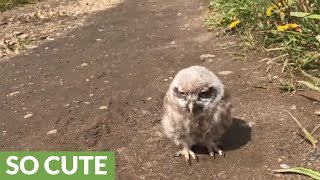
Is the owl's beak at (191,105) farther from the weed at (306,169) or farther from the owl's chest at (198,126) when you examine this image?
the weed at (306,169)

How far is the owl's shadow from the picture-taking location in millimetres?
4426

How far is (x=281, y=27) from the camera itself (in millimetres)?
5969

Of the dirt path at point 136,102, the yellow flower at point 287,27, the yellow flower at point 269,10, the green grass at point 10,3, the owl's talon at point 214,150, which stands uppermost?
the yellow flower at point 269,10

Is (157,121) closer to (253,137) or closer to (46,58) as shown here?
(253,137)

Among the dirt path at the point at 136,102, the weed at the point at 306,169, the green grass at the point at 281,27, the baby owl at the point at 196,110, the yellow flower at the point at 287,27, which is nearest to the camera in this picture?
the weed at the point at 306,169

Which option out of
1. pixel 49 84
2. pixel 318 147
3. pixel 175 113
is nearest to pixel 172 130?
pixel 175 113

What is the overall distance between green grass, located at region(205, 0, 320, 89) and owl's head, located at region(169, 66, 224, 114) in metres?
1.61

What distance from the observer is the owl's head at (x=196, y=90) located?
3.80m

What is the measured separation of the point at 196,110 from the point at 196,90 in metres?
0.23

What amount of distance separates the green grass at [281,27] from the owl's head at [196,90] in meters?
1.61

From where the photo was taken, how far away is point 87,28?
929 centimetres

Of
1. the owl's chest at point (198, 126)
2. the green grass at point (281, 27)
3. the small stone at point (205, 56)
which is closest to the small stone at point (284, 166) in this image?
the owl's chest at point (198, 126)

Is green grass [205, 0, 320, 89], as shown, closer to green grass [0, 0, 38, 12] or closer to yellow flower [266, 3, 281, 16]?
yellow flower [266, 3, 281, 16]

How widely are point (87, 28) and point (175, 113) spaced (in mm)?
5629
